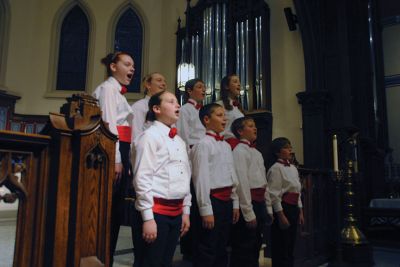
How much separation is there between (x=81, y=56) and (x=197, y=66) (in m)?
2.47

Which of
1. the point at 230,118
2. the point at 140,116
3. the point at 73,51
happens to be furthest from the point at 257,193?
the point at 73,51

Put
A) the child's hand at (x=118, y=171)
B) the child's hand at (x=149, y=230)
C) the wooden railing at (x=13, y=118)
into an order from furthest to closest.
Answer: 1. the wooden railing at (x=13, y=118)
2. the child's hand at (x=118, y=171)
3. the child's hand at (x=149, y=230)

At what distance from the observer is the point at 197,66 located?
664 cm

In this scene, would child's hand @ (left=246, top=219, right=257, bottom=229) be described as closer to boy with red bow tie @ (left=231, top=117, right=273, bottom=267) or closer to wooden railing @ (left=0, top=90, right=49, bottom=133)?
boy with red bow tie @ (left=231, top=117, right=273, bottom=267)

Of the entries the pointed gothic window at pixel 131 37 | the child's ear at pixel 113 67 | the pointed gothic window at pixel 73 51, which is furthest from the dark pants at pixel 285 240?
the pointed gothic window at pixel 73 51

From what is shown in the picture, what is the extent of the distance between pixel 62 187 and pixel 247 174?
1.36m

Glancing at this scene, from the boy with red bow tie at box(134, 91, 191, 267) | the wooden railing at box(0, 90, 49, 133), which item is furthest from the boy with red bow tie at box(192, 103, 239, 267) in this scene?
the wooden railing at box(0, 90, 49, 133)

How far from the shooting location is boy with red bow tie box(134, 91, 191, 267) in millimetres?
1568

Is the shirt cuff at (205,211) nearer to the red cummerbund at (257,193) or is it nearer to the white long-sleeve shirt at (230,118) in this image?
the red cummerbund at (257,193)

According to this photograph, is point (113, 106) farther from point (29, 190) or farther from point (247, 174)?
point (247, 174)

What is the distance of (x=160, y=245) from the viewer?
162cm

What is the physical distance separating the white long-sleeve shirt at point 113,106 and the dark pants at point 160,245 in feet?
1.61

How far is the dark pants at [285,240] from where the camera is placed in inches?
104

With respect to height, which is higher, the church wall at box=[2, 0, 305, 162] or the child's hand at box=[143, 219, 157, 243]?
the church wall at box=[2, 0, 305, 162]
